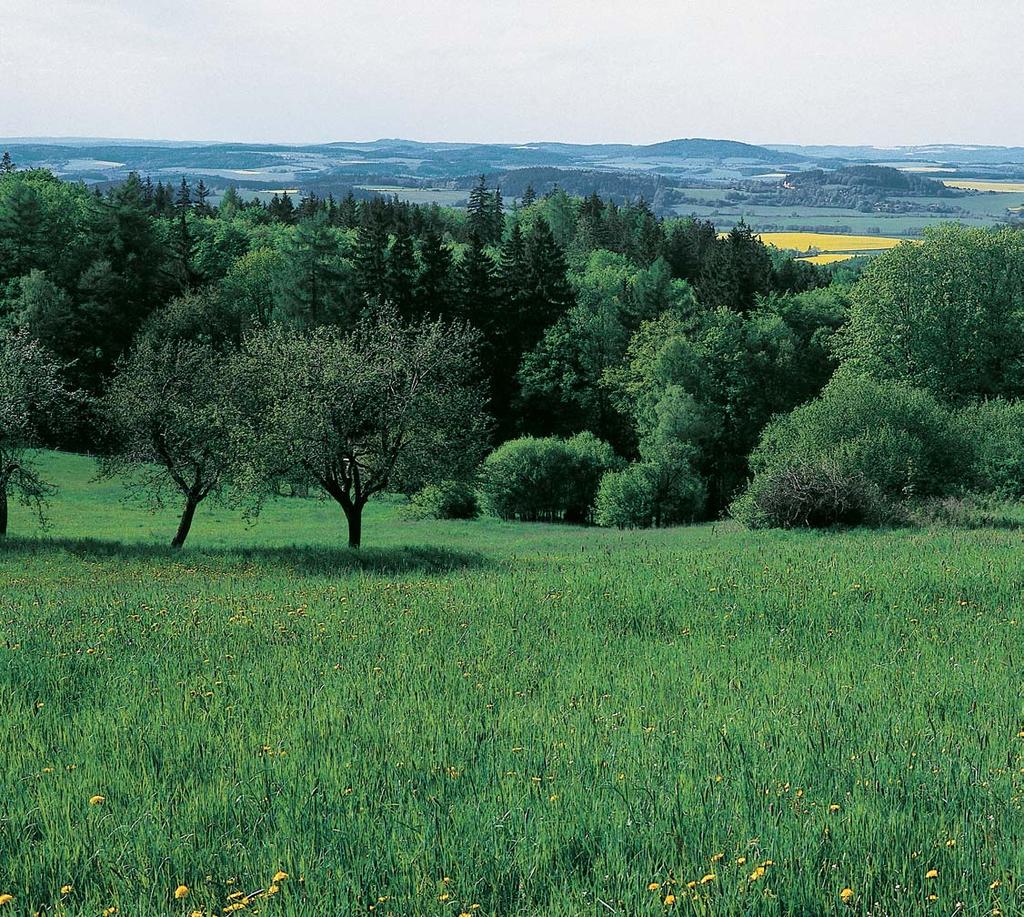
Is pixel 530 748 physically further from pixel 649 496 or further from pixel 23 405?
pixel 649 496

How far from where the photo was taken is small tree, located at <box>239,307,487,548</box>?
104ft

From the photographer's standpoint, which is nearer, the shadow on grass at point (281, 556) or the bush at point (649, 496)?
the shadow on grass at point (281, 556)

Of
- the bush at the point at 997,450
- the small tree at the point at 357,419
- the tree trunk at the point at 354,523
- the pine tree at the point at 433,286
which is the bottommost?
the tree trunk at the point at 354,523

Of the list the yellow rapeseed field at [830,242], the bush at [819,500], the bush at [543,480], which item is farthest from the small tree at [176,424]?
the yellow rapeseed field at [830,242]

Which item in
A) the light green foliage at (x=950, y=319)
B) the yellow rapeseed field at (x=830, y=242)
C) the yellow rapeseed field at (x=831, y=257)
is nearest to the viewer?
the light green foliage at (x=950, y=319)

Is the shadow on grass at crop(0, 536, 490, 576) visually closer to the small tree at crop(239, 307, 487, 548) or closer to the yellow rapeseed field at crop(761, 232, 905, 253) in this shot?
the small tree at crop(239, 307, 487, 548)

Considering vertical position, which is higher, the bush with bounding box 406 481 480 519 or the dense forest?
the dense forest

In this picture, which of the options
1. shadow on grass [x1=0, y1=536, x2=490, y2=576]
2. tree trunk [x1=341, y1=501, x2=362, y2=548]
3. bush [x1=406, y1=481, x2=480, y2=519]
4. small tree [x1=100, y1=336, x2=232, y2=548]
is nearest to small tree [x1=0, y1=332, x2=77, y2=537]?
small tree [x1=100, y1=336, x2=232, y2=548]

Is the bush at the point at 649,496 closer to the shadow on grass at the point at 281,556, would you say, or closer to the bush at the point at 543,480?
the bush at the point at 543,480

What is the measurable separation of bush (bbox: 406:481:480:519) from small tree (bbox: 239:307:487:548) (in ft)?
57.9

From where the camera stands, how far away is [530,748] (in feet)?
23.9

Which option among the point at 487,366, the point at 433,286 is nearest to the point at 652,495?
the point at 487,366

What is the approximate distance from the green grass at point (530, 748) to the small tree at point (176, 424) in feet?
69.1

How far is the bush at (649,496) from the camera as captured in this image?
5622 cm
